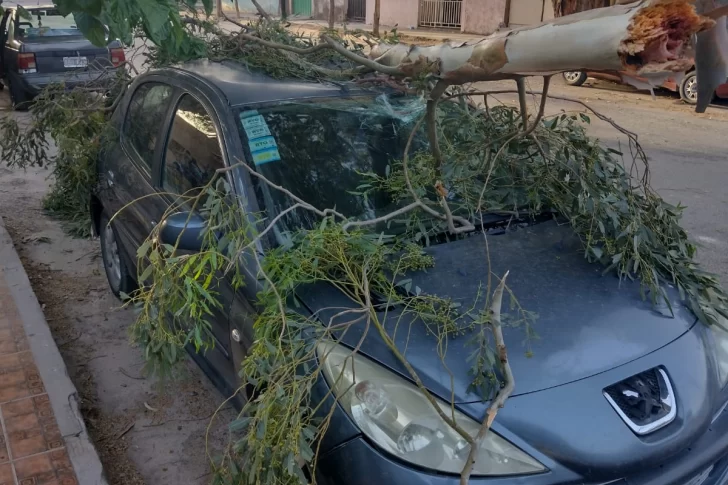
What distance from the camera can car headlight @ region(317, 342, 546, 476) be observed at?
2076 mm

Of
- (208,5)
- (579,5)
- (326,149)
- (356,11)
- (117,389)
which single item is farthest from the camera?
(356,11)

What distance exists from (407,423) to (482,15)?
70.5 feet

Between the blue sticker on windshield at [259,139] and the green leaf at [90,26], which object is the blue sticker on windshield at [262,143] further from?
the green leaf at [90,26]

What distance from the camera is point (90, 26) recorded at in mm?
2357

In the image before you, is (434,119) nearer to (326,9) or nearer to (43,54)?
(43,54)

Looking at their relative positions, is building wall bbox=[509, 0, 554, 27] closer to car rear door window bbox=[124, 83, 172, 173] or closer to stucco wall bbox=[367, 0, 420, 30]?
stucco wall bbox=[367, 0, 420, 30]

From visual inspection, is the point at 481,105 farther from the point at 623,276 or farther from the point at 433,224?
the point at 623,276

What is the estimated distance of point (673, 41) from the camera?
1.92 m

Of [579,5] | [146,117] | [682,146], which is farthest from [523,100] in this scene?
[579,5]

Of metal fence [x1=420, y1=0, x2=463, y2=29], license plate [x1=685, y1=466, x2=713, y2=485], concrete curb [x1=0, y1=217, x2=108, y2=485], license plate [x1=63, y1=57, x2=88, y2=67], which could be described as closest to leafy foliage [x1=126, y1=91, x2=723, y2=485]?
license plate [x1=685, y1=466, x2=713, y2=485]

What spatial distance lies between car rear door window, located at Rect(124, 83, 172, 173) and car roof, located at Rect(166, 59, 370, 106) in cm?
22

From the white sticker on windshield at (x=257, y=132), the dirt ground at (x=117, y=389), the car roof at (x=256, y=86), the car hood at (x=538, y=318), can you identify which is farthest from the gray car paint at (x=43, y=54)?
the car hood at (x=538, y=318)

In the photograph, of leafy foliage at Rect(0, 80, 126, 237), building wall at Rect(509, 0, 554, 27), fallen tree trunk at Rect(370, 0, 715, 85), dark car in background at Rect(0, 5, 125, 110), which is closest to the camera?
fallen tree trunk at Rect(370, 0, 715, 85)

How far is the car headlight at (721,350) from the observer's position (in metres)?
2.56
